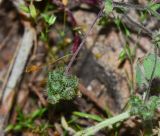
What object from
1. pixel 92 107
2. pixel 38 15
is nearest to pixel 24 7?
pixel 38 15

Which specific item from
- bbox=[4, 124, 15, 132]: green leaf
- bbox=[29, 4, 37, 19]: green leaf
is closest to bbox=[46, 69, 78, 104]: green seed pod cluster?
bbox=[29, 4, 37, 19]: green leaf

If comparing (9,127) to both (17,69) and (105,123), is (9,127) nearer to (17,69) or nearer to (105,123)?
(17,69)

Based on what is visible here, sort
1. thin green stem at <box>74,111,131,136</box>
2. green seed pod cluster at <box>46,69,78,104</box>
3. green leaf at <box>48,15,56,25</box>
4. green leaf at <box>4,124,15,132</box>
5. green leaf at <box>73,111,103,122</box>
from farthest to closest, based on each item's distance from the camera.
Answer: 1. green leaf at <box>4,124,15,132</box>
2. green leaf at <box>73,111,103,122</box>
3. green leaf at <box>48,15,56,25</box>
4. thin green stem at <box>74,111,131,136</box>
5. green seed pod cluster at <box>46,69,78,104</box>

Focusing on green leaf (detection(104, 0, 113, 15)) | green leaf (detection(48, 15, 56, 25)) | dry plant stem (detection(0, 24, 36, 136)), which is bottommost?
dry plant stem (detection(0, 24, 36, 136))

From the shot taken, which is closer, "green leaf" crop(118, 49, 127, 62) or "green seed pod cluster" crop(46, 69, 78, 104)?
"green seed pod cluster" crop(46, 69, 78, 104)

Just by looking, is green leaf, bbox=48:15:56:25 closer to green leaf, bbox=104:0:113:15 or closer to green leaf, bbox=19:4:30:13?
green leaf, bbox=19:4:30:13

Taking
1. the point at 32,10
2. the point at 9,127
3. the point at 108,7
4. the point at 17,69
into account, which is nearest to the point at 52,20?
the point at 32,10

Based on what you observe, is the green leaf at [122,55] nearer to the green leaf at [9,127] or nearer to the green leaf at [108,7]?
the green leaf at [108,7]

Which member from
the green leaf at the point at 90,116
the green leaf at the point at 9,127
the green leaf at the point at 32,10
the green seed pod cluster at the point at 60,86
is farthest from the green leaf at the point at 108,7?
the green leaf at the point at 9,127
